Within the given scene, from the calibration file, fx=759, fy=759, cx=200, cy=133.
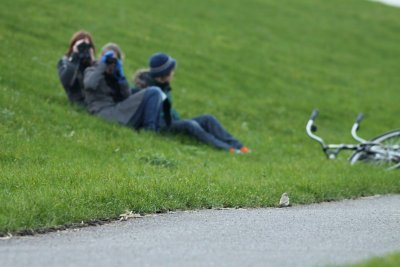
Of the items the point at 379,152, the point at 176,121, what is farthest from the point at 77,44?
the point at 379,152

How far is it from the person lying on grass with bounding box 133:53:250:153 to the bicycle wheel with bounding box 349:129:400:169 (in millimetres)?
1828

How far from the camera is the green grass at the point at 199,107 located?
816 cm

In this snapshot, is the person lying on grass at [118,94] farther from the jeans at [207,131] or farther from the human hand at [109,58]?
the jeans at [207,131]

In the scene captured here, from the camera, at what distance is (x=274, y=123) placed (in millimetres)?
16469

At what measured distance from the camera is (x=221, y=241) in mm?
6207

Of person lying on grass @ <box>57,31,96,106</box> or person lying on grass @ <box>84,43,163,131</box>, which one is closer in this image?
person lying on grass @ <box>84,43,163,131</box>

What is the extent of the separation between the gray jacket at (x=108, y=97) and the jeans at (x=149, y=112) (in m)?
0.08

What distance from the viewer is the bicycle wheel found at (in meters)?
11.7

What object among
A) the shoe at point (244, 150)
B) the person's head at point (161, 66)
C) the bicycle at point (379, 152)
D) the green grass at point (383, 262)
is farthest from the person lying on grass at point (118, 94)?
the green grass at point (383, 262)

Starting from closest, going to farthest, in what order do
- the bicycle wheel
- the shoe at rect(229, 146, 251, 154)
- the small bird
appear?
the small bird, the bicycle wheel, the shoe at rect(229, 146, 251, 154)

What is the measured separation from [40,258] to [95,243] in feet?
2.22

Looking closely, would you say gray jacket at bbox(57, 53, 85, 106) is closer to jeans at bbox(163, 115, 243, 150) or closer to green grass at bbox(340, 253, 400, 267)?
jeans at bbox(163, 115, 243, 150)

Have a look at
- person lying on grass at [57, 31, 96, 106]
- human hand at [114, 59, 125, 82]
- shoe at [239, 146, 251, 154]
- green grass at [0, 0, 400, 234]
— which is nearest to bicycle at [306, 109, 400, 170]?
green grass at [0, 0, 400, 234]

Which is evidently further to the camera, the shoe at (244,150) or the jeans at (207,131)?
the jeans at (207,131)
